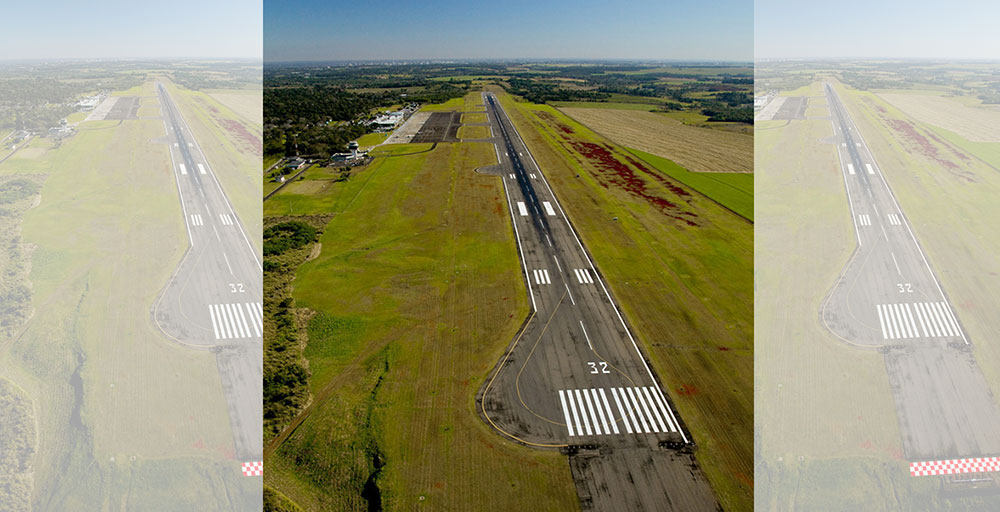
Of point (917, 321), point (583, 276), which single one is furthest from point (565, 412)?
point (917, 321)

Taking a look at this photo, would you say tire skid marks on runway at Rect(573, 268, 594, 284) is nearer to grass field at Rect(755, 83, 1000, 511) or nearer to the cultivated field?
grass field at Rect(755, 83, 1000, 511)

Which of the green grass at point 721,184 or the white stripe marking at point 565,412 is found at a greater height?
the green grass at point 721,184

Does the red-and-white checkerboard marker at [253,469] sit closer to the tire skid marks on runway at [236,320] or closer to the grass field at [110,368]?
the grass field at [110,368]

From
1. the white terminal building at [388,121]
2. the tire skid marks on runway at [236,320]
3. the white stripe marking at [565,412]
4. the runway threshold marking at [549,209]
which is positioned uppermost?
the white terminal building at [388,121]

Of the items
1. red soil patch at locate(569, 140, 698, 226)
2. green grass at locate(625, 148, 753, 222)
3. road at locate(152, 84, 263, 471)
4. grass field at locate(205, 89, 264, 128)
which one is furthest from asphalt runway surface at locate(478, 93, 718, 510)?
grass field at locate(205, 89, 264, 128)

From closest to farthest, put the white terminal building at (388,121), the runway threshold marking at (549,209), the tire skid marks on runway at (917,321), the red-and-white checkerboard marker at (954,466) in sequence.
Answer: the red-and-white checkerboard marker at (954,466) < the tire skid marks on runway at (917,321) < the runway threshold marking at (549,209) < the white terminal building at (388,121)

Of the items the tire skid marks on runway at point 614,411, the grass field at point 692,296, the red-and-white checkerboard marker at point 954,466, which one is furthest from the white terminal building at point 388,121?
the red-and-white checkerboard marker at point 954,466

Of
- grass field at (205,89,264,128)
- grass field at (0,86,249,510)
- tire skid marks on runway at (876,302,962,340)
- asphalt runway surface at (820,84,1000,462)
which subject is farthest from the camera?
grass field at (205,89,264,128)
